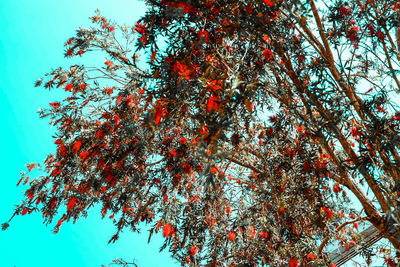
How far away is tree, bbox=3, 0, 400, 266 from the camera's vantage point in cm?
154

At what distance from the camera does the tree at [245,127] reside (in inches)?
60.8

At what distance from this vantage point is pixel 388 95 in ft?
6.57

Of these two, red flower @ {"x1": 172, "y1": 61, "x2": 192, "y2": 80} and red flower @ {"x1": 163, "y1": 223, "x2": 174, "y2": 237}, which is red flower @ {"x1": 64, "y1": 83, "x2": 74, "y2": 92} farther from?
red flower @ {"x1": 172, "y1": 61, "x2": 192, "y2": 80}

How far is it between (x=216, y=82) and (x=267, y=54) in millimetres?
746

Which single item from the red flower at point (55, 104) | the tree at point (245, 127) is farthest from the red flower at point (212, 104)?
the red flower at point (55, 104)

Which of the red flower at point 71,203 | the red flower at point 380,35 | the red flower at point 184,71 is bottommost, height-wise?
the red flower at point 184,71

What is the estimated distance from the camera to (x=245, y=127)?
2.84m

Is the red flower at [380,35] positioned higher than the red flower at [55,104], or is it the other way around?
the red flower at [55,104]

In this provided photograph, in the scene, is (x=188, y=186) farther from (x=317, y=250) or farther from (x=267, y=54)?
(x=267, y=54)

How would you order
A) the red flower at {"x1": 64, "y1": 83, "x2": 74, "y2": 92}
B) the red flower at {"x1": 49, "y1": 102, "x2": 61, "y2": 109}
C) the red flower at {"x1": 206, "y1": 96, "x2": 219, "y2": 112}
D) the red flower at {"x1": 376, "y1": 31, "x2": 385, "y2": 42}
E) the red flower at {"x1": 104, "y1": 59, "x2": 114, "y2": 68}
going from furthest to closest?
1. the red flower at {"x1": 104, "y1": 59, "x2": 114, "y2": 68}
2. the red flower at {"x1": 64, "y1": 83, "x2": 74, "y2": 92}
3. the red flower at {"x1": 49, "y1": 102, "x2": 61, "y2": 109}
4. the red flower at {"x1": 376, "y1": 31, "x2": 385, "y2": 42}
5. the red flower at {"x1": 206, "y1": 96, "x2": 219, "y2": 112}

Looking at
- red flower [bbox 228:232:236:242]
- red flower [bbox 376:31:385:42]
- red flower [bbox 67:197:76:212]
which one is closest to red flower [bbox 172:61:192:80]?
red flower [bbox 228:232:236:242]

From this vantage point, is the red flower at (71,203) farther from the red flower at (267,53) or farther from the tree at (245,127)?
the red flower at (267,53)

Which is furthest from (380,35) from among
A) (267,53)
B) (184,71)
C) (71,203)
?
(71,203)

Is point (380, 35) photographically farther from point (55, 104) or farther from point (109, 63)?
point (55, 104)
